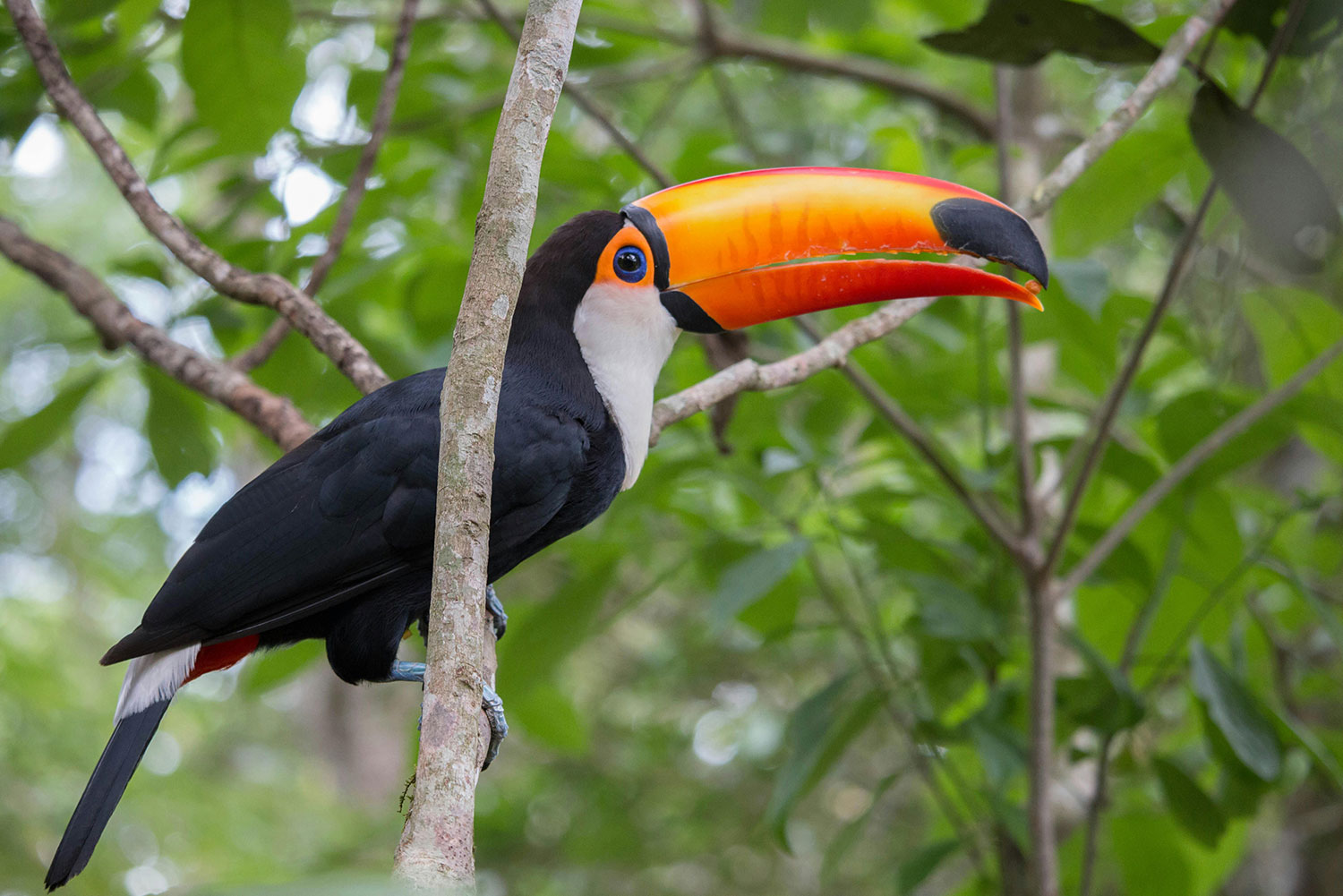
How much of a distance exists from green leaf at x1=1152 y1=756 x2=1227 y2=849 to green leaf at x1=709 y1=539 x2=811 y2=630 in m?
1.07

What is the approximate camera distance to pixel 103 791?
1.96m

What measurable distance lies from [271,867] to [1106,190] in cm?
411

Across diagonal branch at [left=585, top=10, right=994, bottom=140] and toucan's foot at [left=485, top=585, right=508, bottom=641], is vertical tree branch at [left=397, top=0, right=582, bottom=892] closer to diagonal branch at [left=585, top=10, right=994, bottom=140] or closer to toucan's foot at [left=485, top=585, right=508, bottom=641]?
toucan's foot at [left=485, top=585, right=508, bottom=641]

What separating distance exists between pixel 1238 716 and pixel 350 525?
1948 millimetres

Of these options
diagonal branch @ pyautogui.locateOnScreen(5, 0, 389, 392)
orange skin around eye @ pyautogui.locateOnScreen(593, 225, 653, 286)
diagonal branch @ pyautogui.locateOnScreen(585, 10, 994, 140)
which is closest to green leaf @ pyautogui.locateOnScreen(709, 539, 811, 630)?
orange skin around eye @ pyautogui.locateOnScreen(593, 225, 653, 286)

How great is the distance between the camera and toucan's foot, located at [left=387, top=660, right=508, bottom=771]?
199 centimetres

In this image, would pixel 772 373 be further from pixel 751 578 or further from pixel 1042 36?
pixel 1042 36

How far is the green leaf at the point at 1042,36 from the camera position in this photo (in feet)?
7.41

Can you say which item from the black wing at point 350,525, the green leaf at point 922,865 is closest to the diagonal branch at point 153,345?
the black wing at point 350,525

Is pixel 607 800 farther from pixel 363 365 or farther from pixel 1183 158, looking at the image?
pixel 1183 158

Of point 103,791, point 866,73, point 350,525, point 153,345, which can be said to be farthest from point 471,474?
point 866,73

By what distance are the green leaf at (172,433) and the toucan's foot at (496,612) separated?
869 mm

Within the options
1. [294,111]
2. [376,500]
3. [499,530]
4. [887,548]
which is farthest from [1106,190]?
[294,111]

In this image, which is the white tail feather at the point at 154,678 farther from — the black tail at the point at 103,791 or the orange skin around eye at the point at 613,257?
the orange skin around eye at the point at 613,257
